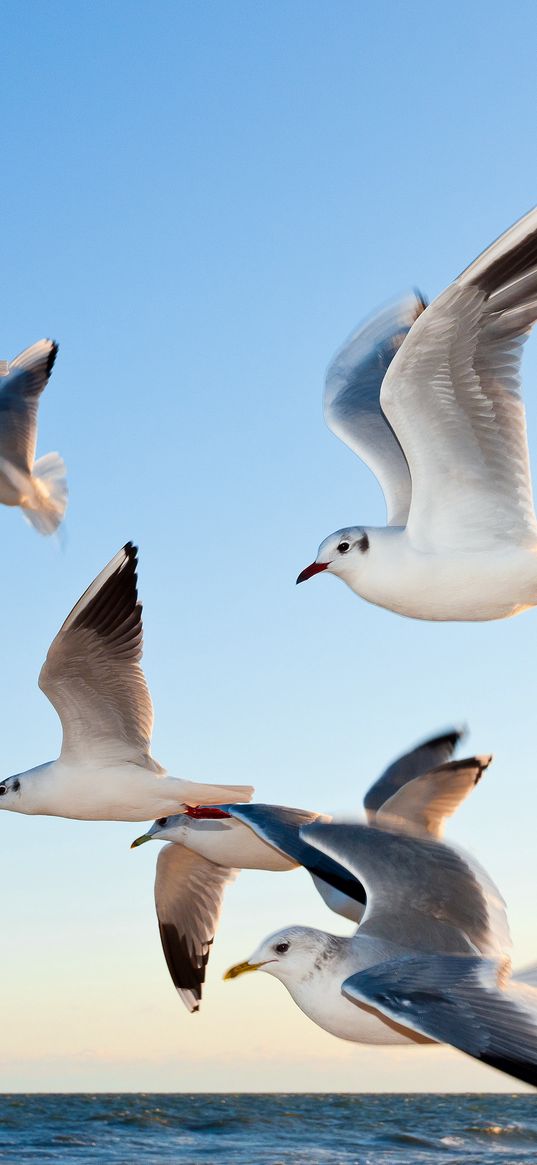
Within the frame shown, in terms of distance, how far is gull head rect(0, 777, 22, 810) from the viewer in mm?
7449

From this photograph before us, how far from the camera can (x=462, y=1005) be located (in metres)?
3.96

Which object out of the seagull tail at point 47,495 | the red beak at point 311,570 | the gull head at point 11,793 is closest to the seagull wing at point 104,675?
the gull head at point 11,793

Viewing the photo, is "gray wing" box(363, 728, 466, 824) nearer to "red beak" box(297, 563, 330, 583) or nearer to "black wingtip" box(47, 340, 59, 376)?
"red beak" box(297, 563, 330, 583)

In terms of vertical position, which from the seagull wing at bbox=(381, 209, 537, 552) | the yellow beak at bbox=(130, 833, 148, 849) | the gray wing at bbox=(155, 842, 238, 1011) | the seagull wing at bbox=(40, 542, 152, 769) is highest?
the seagull wing at bbox=(381, 209, 537, 552)

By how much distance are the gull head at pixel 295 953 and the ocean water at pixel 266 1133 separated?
45.4 ft

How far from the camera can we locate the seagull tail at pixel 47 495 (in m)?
10.0

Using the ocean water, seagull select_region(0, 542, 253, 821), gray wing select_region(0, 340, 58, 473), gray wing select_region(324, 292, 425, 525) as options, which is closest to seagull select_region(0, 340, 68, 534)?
gray wing select_region(0, 340, 58, 473)

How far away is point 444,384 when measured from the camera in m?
5.48

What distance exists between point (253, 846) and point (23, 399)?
4240 millimetres

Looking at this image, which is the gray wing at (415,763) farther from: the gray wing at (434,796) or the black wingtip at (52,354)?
the black wingtip at (52,354)

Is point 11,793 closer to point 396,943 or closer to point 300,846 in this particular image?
point 300,846

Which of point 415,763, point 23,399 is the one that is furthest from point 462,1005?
point 23,399

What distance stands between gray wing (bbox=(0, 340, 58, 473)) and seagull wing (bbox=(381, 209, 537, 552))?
4.71 m

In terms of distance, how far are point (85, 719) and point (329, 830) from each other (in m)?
2.05
